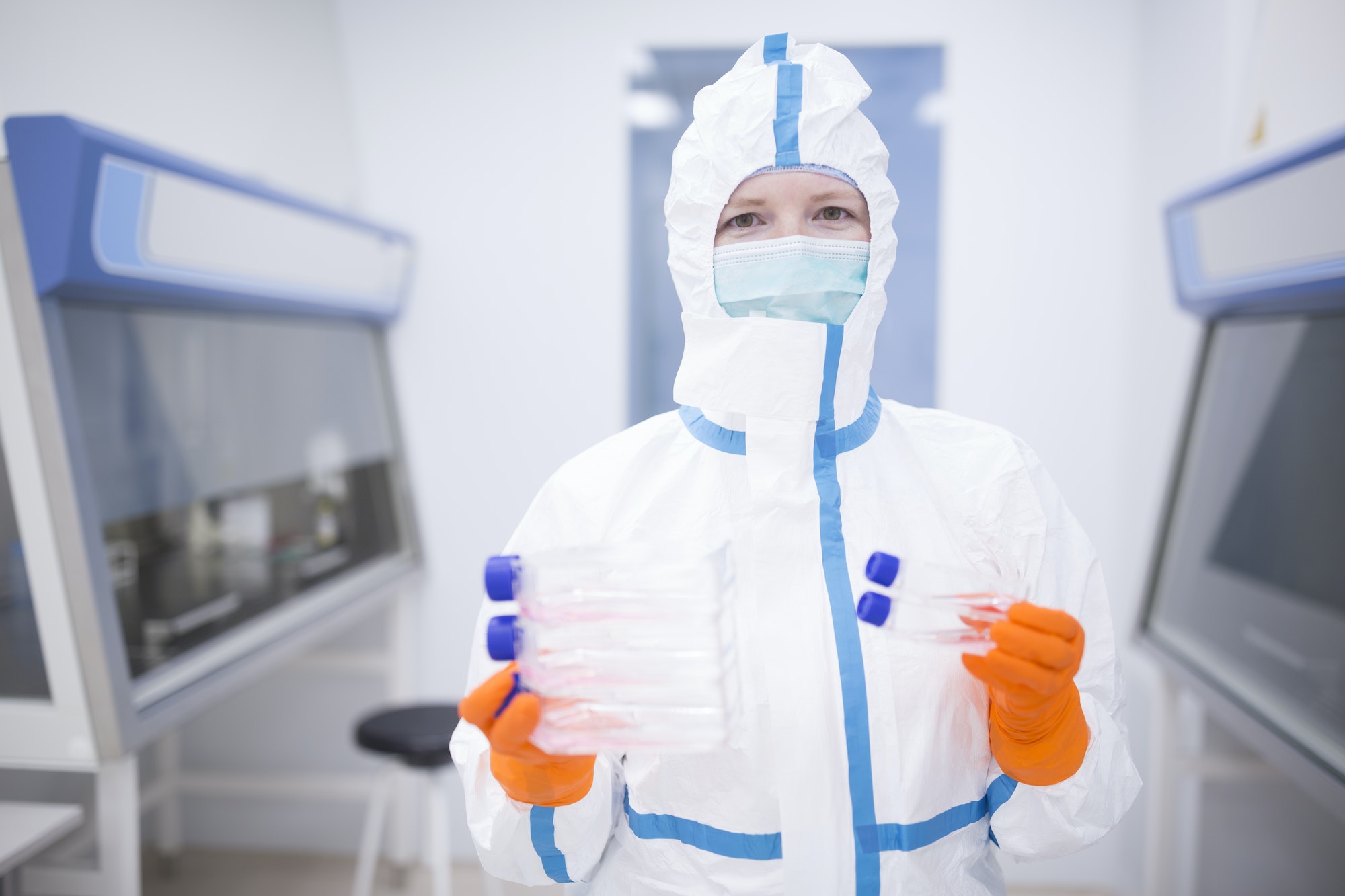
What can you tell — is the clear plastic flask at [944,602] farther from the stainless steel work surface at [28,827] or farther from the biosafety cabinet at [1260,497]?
the stainless steel work surface at [28,827]

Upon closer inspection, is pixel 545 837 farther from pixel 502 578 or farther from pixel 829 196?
pixel 829 196

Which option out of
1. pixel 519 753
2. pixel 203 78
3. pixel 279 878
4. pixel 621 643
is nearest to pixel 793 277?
pixel 621 643

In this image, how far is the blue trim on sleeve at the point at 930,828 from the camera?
32.4 inches

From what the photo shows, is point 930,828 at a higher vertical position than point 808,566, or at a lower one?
lower

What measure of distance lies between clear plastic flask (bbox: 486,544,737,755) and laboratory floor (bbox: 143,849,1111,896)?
177 cm

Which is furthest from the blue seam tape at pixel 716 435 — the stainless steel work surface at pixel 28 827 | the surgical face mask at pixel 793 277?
the stainless steel work surface at pixel 28 827

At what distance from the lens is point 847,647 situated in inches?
32.9

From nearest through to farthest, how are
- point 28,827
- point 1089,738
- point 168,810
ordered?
point 1089,738
point 28,827
point 168,810

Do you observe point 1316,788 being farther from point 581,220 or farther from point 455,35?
point 455,35

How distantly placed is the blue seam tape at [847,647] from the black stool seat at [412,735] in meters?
1.10

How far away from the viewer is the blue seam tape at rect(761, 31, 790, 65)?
3.12 ft

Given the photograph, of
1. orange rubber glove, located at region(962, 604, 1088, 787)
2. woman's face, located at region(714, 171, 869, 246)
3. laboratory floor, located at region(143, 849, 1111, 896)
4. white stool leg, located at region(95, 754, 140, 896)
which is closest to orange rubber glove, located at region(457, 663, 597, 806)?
orange rubber glove, located at region(962, 604, 1088, 787)

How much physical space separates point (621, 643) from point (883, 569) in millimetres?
239

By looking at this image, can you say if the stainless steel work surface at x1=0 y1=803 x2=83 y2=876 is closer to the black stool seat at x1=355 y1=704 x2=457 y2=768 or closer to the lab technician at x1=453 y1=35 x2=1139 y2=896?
the black stool seat at x1=355 y1=704 x2=457 y2=768
